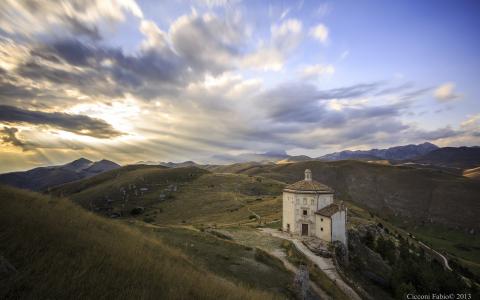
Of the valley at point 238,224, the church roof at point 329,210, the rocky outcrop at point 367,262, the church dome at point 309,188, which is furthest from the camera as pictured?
the church dome at point 309,188

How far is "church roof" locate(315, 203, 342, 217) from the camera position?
1428 inches

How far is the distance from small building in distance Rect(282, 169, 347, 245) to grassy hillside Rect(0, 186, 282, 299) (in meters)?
31.7

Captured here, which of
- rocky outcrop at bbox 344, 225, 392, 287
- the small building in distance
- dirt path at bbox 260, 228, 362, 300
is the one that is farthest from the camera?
the small building in distance

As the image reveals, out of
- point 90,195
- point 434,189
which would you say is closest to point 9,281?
point 90,195

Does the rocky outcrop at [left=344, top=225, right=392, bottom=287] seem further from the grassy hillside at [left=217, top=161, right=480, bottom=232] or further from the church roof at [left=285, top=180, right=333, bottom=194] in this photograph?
the grassy hillside at [left=217, top=161, right=480, bottom=232]

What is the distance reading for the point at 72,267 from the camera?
6359 millimetres

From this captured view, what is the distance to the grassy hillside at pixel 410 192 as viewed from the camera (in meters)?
128

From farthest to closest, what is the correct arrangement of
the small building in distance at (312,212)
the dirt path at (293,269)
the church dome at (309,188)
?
the church dome at (309,188)
the small building in distance at (312,212)
the dirt path at (293,269)

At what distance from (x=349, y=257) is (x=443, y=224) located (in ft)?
378

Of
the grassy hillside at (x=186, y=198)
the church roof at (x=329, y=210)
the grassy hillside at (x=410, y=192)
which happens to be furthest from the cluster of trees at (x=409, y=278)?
the grassy hillside at (x=410, y=192)

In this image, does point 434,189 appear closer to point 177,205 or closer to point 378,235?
point 378,235

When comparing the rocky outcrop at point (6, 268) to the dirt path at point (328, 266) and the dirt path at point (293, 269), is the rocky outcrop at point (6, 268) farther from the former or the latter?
the dirt path at point (328, 266)

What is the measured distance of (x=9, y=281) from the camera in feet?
17.1

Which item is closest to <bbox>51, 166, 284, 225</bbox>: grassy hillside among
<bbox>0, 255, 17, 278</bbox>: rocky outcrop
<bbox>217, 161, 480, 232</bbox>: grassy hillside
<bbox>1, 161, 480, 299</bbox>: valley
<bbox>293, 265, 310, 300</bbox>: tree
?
<bbox>1, 161, 480, 299</bbox>: valley
